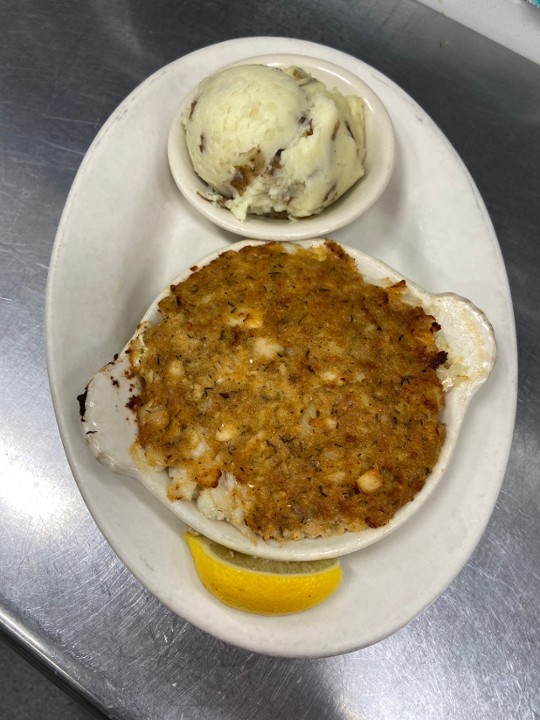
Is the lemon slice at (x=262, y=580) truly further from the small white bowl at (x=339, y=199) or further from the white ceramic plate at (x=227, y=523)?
the small white bowl at (x=339, y=199)

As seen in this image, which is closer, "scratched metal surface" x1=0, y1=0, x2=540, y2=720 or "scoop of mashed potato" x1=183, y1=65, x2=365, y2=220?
"scoop of mashed potato" x1=183, y1=65, x2=365, y2=220

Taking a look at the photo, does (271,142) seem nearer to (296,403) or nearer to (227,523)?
(296,403)

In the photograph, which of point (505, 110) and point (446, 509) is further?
point (505, 110)

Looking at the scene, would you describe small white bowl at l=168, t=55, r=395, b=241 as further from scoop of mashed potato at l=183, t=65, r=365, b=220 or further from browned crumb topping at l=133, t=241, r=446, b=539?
browned crumb topping at l=133, t=241, r=446, b=539

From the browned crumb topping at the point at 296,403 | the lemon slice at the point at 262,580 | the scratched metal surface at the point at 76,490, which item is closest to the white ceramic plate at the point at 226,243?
the lemon slice at the point at 262,580

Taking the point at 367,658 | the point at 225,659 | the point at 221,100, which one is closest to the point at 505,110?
the point at 221,100

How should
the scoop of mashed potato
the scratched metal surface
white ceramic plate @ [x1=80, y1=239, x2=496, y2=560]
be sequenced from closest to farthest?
white ceramic plate @ [x1=80, y1=239, x2=496, y2=560] < the scoop of mashed potato < the scratched metal surface

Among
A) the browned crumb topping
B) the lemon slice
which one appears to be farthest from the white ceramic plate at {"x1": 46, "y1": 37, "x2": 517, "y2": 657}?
the browned crumb topping

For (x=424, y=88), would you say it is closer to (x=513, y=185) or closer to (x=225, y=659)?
(x=513, y=185)
